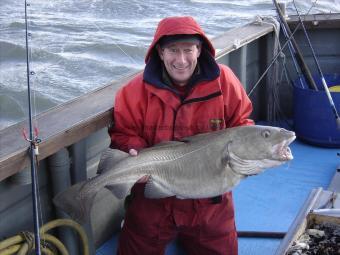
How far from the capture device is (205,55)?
3008 mm

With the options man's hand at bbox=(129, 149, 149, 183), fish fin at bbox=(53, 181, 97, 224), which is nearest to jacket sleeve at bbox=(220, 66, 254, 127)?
man's hand at bbox=(129, 149, 149, 183)

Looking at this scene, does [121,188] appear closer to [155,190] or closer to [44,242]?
[155,190]

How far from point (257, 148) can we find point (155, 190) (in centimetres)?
57

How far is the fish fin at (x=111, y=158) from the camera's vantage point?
271 centimetres

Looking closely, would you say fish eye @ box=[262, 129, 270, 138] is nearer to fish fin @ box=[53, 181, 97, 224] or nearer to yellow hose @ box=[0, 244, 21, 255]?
fish fin @ box=[53, 181, 97, 224]

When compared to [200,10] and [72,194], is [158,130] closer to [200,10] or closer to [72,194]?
[72,194]

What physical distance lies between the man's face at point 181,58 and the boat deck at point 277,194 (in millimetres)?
1186

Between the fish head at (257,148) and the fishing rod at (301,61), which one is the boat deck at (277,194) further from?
the fish head at (257,148)

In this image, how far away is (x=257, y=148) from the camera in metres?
2.55

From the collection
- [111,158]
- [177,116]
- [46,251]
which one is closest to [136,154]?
[111,158]

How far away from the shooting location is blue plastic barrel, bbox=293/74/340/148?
16.1ft

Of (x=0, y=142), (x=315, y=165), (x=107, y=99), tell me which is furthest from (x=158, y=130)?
(x=315, y=165)

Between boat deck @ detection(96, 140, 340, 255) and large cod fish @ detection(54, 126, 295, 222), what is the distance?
2.76 ft

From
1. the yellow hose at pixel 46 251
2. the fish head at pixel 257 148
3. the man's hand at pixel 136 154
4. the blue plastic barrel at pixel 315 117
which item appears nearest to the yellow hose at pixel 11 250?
the yellow hose at pixel 46 251
